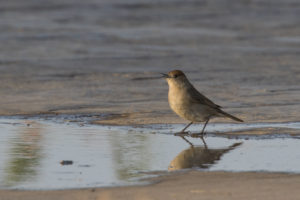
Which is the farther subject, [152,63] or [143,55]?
[143,55]

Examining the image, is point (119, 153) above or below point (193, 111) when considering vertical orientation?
below

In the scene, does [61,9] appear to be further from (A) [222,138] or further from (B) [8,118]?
(A) [222,138]

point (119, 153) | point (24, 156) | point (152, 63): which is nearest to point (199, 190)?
point (119, 153)

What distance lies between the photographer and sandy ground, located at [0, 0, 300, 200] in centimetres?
696

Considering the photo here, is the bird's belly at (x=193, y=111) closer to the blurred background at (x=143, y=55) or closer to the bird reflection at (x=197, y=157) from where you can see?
the blurred background at (x=143, y=55)

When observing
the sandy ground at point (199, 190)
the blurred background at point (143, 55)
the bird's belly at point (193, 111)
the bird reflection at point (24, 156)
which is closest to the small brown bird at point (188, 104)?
the bird's belly at point (193, 111)

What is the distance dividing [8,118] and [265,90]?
200 inches

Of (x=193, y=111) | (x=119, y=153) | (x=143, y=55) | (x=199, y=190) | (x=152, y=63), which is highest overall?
(x=143, y=55)

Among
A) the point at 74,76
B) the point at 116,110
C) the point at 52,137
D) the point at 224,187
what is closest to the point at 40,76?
the point at 74,76

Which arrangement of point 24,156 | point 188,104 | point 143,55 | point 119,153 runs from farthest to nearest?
point 143,55
point 188,104
point 119,153
point 24,156

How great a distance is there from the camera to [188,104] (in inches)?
400

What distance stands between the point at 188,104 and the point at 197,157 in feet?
6.47

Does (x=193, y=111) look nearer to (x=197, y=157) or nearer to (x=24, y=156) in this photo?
(x=197, y=157)

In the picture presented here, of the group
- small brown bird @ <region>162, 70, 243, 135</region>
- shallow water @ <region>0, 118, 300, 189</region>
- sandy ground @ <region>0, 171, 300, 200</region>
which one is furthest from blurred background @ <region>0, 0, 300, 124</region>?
sandy ground @ <region>0, 171, 300, 200</region>
